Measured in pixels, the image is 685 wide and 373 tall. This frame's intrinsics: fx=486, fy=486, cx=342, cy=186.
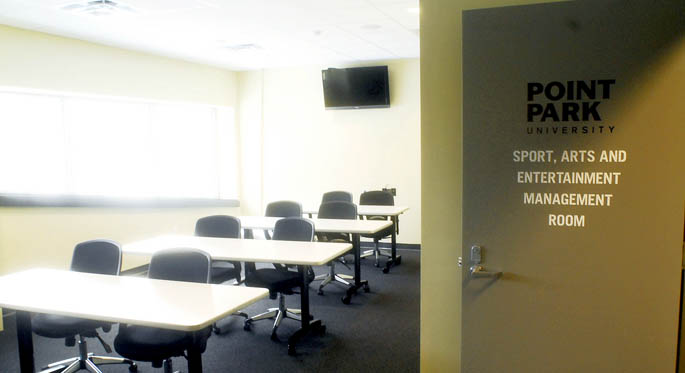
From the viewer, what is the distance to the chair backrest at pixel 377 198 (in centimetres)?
668

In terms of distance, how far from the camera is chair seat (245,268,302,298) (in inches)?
152

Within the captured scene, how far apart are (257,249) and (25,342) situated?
1.60 meters

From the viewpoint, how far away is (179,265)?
312cm

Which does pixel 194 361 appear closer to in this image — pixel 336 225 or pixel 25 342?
pixel 25 342

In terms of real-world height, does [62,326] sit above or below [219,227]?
below

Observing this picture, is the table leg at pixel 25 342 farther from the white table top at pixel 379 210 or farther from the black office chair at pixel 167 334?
the white table top at pixel 379 210

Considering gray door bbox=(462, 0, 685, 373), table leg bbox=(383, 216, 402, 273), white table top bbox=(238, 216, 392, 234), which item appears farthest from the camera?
table leg bbox=(383, 216, 402, 273)

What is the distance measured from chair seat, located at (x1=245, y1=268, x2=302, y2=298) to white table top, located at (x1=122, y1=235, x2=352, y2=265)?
0.27 metres

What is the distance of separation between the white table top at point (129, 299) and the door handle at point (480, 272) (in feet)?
3.73

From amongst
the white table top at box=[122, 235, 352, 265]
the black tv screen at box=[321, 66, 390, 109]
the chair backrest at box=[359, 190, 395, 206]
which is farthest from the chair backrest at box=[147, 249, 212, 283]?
the black tv screen at box=[321, 66, 390, 109]

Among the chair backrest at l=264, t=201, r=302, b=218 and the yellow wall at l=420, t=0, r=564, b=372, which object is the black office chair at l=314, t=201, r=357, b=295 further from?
the yellow wall at l=420, t=0, r=564, b=372

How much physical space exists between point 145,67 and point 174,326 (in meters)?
4.73

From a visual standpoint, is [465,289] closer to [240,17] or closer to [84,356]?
[84,356]

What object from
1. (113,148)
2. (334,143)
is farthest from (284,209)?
(113,148)
